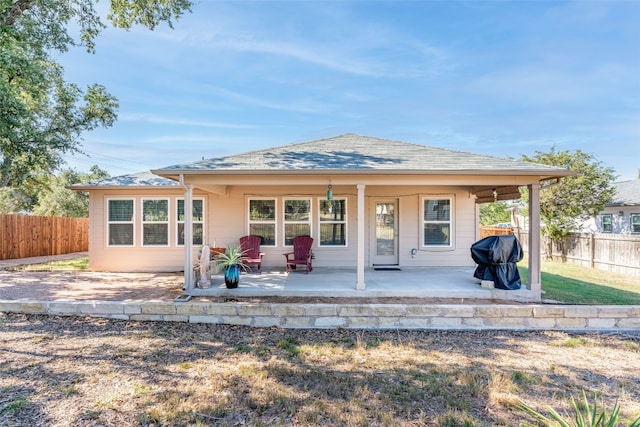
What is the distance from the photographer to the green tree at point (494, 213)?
26172 mm

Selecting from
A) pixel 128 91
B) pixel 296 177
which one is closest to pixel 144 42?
pixel 128 91

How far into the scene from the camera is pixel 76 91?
9977mm

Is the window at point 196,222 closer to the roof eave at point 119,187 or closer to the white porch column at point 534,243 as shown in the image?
the roof eave at point 119,187

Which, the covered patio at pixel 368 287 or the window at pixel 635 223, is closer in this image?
the covered patio at pixel 368 287

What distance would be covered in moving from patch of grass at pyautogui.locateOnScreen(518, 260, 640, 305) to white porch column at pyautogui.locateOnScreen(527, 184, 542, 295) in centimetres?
53

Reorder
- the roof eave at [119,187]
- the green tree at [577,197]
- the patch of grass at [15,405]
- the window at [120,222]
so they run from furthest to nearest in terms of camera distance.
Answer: the green tree at [577,197], the window at [120,222], the roof eave at [119,187], the patch of grass at [15,405]

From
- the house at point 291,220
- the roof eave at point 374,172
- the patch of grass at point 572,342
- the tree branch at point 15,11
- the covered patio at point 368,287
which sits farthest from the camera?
the house at point 291,220

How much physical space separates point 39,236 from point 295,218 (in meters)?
11.2

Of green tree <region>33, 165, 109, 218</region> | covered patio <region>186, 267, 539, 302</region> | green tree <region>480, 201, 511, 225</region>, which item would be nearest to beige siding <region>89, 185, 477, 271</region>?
covered patio <region>186, 267, 539, 302</region>

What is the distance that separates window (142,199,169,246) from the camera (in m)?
9.05

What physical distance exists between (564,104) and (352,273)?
1720 centimetres

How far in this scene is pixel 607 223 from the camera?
51.9 ft

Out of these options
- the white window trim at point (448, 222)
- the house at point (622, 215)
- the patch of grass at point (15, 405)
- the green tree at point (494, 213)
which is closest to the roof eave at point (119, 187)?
the patch of grass at point (15, 405)

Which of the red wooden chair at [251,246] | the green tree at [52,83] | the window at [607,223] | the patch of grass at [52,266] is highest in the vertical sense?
the green tree at [52,83]
